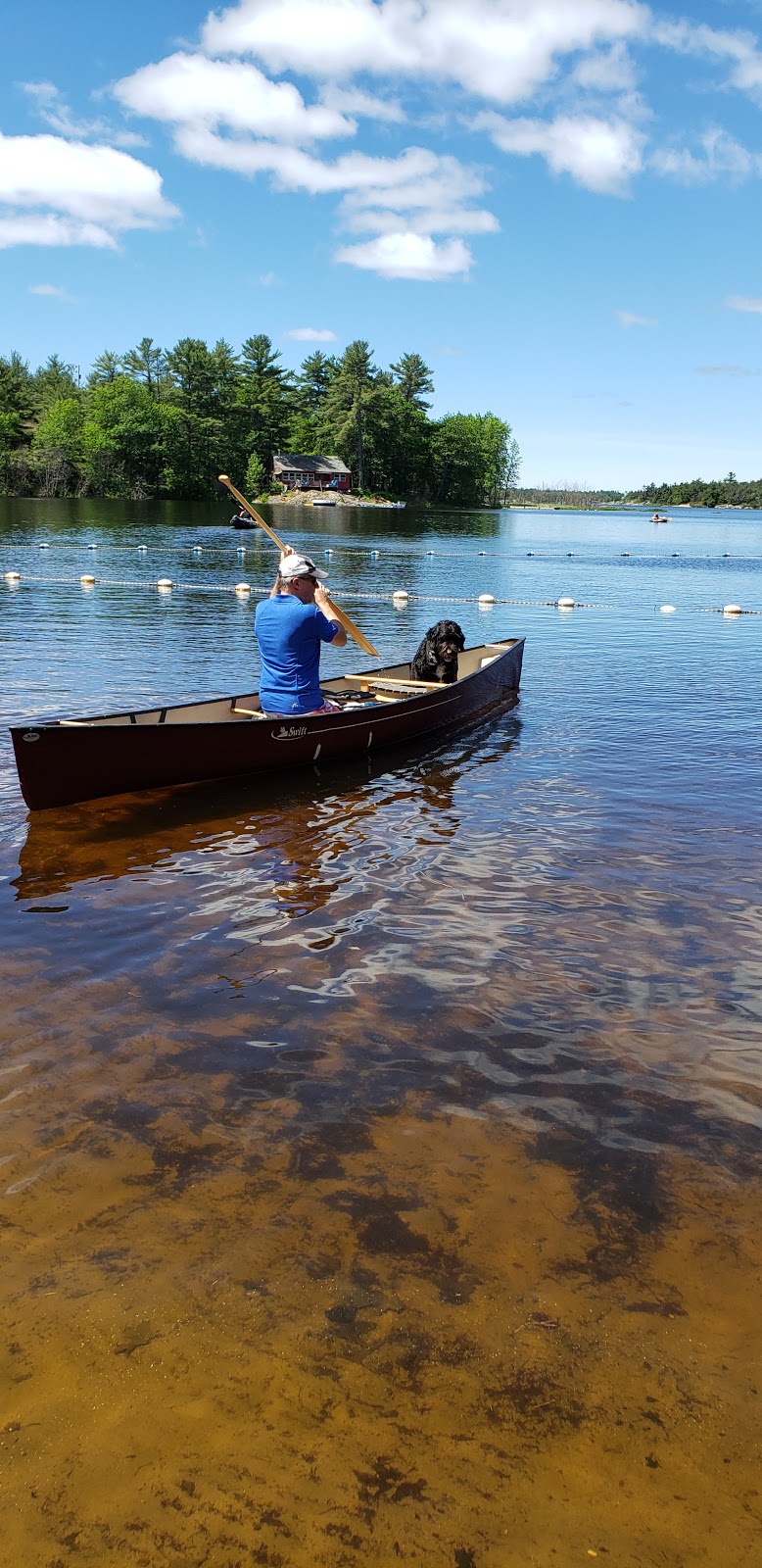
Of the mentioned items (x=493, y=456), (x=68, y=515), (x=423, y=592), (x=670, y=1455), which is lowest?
(x=670, y=1455)

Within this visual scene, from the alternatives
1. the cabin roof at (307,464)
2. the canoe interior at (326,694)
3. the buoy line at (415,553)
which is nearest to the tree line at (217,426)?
the cabin roof at (307,464)

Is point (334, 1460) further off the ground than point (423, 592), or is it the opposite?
point (423, 592)

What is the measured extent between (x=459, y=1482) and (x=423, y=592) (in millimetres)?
31446

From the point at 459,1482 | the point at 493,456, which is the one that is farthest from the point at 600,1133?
the point at 493,456

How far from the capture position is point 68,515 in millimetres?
68250

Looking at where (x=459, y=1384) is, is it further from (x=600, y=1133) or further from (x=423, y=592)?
(x=423, y=592)

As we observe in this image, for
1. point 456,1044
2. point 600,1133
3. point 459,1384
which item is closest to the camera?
point 459,1384

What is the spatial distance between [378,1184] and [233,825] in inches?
216

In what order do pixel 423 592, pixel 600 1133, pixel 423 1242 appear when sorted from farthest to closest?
1. pixel 423 592
2. pixel 600 1133
3. pixel 423 1242

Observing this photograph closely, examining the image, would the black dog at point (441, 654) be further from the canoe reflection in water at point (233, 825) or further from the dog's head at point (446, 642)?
the canoe reflection in water at point (233, 825)

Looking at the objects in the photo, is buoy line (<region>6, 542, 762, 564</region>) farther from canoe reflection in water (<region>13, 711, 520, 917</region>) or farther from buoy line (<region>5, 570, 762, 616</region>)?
canoe reflection in water (<region>13, 711, 520, 917</region>)

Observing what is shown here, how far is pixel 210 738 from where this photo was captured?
961 cm

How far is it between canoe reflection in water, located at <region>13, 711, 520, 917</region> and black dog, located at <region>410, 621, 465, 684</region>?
212 cm

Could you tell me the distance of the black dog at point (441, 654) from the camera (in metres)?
13.3
